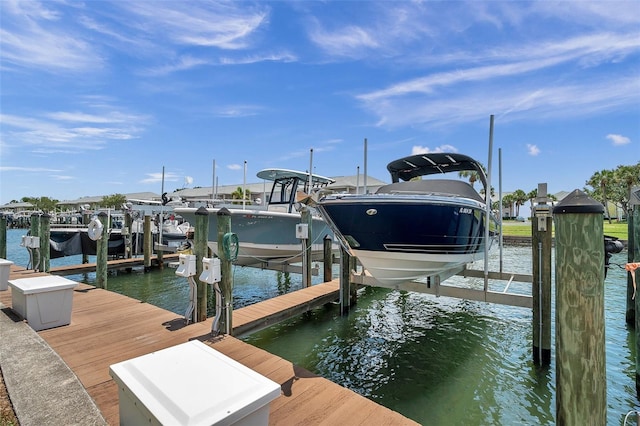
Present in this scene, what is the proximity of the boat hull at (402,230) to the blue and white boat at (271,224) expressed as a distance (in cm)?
327

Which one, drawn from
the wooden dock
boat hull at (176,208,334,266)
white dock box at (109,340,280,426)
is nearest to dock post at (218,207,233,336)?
the wooden dock

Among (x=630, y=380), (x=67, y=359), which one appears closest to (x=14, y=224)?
(x=67, y=359)

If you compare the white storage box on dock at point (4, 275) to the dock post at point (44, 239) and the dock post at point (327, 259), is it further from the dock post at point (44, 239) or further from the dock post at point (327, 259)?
the dock post at point (327, 259)

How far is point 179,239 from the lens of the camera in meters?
19.7

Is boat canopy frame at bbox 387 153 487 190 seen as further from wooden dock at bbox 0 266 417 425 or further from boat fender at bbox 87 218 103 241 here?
boat fender at bbox 87 218 103 241

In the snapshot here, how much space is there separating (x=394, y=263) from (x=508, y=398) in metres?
2.50

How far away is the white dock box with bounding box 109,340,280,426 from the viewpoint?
1586mm

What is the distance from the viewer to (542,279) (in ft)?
17.4

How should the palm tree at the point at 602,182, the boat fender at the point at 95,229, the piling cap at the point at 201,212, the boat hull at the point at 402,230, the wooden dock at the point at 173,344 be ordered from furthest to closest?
the palm tree at the point at 602,182 → the boat fender at the point at 95,229 → the boat hull at the point at 402,230 → the piling cap at the point at 201,212 → the wooden dock at the point at 173,344

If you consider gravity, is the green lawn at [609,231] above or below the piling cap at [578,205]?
below

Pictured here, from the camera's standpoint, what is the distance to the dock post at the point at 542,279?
531cm

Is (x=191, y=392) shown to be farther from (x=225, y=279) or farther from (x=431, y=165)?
(x=431, y=165)

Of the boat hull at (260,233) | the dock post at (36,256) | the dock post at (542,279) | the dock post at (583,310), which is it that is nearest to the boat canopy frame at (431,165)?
the dock post at (542,279)

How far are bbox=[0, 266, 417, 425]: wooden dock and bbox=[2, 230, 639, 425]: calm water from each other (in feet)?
3.49
